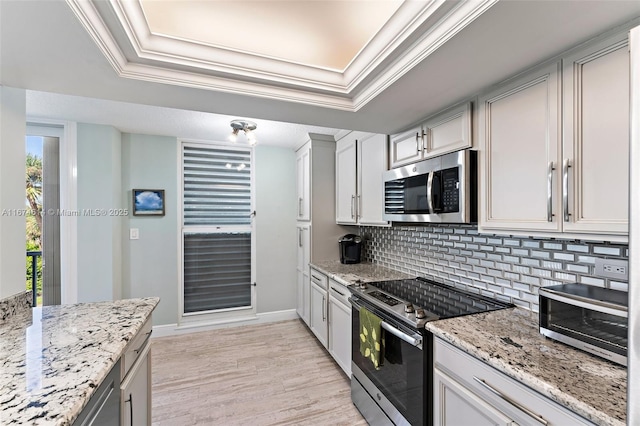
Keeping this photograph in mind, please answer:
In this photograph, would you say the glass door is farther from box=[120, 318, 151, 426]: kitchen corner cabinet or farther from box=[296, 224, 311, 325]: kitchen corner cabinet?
box=[296, 224, 311, 325]: kitchen corner cabinet

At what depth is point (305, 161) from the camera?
3639mm

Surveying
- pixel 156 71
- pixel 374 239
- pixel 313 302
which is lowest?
pixel 313 302

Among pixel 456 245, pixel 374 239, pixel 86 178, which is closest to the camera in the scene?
pixel 456 245

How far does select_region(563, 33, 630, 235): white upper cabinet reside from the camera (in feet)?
3.35

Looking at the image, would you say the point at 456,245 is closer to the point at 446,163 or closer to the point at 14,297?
the point at 446,163

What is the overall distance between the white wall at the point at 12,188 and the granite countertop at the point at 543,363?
2.17m

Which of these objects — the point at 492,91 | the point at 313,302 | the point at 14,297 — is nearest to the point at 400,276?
the point at 313,302

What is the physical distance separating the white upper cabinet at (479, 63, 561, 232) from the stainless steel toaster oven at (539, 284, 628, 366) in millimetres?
290

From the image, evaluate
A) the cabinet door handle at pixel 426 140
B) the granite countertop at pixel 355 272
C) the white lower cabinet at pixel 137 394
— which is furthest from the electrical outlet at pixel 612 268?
the white lower cabinet at pixel 137 394

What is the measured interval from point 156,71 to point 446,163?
67.6 inches

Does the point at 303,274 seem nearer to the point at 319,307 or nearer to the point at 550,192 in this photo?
the point at 319,307

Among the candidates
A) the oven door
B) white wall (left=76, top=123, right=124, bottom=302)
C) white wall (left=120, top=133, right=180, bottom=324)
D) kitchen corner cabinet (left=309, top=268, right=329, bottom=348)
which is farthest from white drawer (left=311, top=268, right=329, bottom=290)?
white wall (left=76, top=123, right=124, bottom=302)

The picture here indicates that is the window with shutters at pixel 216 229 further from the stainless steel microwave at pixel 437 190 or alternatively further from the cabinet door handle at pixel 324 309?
the stainless steel microwave at pixel 437 190

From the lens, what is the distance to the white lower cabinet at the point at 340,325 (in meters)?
2.41
